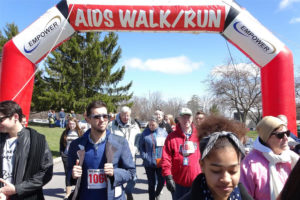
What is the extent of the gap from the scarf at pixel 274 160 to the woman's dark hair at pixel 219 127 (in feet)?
2.33

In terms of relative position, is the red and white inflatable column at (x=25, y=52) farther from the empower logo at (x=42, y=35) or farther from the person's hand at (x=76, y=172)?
the person's hand at (x=76, y=172)

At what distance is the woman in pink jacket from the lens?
7.42ft

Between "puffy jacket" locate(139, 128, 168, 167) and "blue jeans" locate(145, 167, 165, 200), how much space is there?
18cm

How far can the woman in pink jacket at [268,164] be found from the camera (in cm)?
226

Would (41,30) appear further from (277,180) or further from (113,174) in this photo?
(277,180)

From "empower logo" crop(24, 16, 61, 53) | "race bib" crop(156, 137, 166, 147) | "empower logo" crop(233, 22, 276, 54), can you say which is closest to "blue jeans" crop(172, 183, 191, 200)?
"race bib" crop(156, 137, 166, 147)

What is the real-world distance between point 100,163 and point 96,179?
0.57 ft

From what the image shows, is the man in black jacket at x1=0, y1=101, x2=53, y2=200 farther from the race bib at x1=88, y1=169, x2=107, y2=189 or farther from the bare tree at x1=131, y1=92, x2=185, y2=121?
the bare tree at x1=131, y1=92, x2=185, y2=121

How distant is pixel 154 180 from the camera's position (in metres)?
5.36

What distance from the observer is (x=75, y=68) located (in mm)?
28500

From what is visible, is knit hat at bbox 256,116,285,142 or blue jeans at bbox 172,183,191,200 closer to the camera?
knit hat at bbox 256,116,285,142

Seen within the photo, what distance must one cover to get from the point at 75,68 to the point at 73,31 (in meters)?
23.4

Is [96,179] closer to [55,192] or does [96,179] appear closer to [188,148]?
[188,148]

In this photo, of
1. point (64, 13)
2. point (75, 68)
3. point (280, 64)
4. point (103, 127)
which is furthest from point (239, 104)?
point (103, 127)
